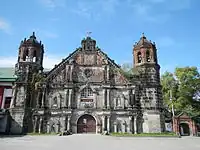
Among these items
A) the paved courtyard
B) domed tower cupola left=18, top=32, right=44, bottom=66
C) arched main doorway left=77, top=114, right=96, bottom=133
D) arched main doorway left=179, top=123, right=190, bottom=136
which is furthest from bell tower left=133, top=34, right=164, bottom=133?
domed tower cupola left=18, top=32, right=44, bottom=66

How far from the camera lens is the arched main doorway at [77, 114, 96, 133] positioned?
27.3 metres

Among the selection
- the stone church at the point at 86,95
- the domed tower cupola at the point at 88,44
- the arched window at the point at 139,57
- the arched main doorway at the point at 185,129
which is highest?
the domed tower cupola at the point at 88,44

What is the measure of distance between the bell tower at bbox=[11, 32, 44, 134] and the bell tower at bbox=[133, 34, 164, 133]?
13.9 meters

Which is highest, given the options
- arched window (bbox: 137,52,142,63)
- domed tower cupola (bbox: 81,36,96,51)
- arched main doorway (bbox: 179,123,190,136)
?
domed tower cupola (bbox: 81,36,96,51)

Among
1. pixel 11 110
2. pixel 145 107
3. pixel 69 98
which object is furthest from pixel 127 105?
pixel 11 110

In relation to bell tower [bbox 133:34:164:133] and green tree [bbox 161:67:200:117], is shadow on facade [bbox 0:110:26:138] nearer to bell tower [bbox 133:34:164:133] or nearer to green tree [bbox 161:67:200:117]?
bell tower [bbox 133:34:164:133]

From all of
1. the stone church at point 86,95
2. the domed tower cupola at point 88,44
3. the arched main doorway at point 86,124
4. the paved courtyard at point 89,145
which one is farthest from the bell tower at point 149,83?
the paved courtyard at point 89,145

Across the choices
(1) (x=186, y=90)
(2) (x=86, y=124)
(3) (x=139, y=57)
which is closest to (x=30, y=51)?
(2) (x=86, y=124)

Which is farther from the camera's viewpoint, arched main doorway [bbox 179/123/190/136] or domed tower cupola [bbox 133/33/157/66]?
arched main doorway [bbox 179/123/190/136]

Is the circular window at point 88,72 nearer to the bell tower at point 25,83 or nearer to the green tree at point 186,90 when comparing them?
the bell tower at point 25,83

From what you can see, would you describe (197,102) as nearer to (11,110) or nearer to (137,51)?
(137,51)

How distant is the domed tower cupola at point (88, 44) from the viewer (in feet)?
102

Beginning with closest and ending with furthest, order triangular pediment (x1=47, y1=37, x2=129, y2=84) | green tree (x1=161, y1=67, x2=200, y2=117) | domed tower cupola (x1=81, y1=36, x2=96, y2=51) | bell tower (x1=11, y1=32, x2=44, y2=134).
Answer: bell tower (x1=11, y1=32, x2=44, y2=134) < triangular pediment (x1=47, y1=37, x2=129, y2=84) < domed tower cupola (x1=81, y1=36, x2=96, y2=51) < green tree (x1=161, y1=67, x2=200, y2=117)

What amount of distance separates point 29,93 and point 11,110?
2993mm
